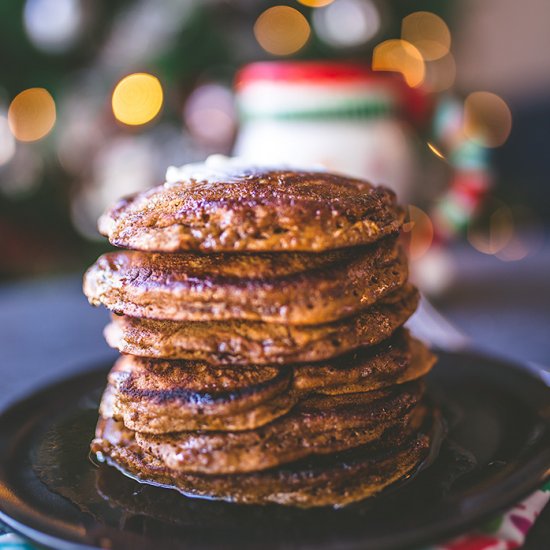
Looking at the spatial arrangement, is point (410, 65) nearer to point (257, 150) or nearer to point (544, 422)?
point (257, 150)

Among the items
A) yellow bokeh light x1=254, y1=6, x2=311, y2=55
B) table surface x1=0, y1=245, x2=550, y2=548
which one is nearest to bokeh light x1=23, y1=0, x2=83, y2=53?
yellow bokeh light x1=254, y1=6, x2=311, y2=55

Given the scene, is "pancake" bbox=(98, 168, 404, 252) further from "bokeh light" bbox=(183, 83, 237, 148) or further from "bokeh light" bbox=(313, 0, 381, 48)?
"bokeh light" bbox=(183, 83, 237, 148)

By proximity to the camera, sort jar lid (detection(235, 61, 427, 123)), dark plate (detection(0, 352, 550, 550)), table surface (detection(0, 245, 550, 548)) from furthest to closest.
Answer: jar lid (detection(235, 61, 427, 123))
table surface (detection(0, 245, 550, 548))
dark plate (detection(0, 352, 550, 550))

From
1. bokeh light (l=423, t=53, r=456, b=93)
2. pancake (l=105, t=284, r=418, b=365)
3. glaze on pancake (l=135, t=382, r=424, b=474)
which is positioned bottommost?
glaze on pancake (l=135, t=382, r=424, b=474)

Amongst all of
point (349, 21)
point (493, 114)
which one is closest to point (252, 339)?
point (349, 21)

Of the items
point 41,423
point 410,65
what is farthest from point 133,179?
point 41,423

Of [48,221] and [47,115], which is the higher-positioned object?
[47,115]

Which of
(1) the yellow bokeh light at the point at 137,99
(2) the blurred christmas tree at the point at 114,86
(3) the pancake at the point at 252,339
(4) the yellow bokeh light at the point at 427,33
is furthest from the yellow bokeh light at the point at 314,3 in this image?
(3) the pancake at the point at 252,339

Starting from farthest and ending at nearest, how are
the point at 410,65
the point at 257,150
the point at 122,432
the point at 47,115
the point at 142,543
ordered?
the point at 47,115
the point at 410,65
the point at 257,150
the point at 122,432
the point at 142,543
